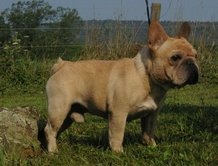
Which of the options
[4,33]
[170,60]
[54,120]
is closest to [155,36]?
[170,60]

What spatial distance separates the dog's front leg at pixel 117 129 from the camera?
5355 millimetres

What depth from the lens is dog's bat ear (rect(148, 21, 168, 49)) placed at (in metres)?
5.32

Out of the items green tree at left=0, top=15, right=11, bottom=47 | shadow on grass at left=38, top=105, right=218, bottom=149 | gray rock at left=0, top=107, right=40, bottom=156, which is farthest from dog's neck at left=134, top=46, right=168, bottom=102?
green tree at left=0, top=15, right=11, bottom=47

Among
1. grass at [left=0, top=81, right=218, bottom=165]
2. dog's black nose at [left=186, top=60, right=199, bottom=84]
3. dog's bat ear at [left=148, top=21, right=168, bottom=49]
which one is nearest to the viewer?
grass at [left=0, top=81, right=218, bottom=165]

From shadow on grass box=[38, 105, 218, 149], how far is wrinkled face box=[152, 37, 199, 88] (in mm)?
894

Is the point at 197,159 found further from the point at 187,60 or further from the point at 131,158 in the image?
the point at 187,60

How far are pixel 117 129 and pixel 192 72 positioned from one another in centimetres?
95

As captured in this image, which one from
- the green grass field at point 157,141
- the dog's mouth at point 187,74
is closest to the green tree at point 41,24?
the green grass field at point 157,141

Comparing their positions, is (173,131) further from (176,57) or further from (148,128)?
(176,57)

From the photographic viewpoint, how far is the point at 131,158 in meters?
5.05

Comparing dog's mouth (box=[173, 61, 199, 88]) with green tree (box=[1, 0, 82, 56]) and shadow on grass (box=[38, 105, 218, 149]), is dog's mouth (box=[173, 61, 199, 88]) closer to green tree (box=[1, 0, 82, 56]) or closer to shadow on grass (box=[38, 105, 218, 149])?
shadow on grass (box=[38, 105, 218, 149])

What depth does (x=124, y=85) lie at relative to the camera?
17.7 feet

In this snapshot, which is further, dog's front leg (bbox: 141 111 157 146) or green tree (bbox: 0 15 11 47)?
green tree (bbox: 0 15 11 47)

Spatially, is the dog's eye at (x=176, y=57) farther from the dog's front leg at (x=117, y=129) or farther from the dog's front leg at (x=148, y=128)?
the dog's front leg at (x=148, y=128)
